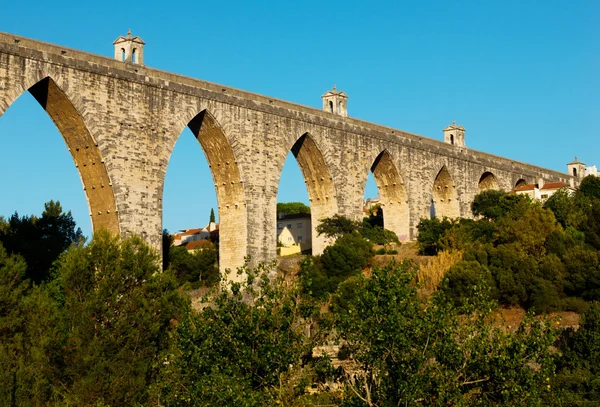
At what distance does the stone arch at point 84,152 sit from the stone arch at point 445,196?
1001 inches

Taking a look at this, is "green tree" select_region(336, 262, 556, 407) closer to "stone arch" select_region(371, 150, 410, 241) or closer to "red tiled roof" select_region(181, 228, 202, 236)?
"stone arch" select_region(371, 150, 410, 241)

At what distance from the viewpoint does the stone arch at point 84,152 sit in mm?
33938

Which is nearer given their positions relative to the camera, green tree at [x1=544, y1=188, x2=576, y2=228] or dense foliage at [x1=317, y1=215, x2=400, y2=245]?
dense foliage at [x1=317, y1=215, x2=400, y2=245]

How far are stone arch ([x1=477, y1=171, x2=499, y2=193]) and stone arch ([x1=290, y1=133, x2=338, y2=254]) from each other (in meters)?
17.9

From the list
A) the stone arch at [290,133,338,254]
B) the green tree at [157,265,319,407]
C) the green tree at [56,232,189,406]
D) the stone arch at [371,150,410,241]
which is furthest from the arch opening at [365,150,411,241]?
the green tree at [157,265,319,407]

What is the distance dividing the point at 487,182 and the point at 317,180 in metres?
19.0

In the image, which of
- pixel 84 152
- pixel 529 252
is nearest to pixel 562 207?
pixel 529 252

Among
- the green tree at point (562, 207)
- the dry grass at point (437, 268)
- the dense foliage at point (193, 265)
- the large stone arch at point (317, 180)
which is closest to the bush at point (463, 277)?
the dry grass at point (437, 268)

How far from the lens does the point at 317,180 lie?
46.2 meters

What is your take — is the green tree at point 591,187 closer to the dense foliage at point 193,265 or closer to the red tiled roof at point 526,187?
the red tiled roof at point 526,187

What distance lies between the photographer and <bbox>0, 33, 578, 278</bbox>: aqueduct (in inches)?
1342

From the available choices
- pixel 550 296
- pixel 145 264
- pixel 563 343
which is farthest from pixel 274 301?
pixel 550 296

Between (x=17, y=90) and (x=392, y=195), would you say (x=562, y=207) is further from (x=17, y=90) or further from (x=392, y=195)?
(x=17, y=90)

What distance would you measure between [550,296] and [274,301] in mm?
20956
